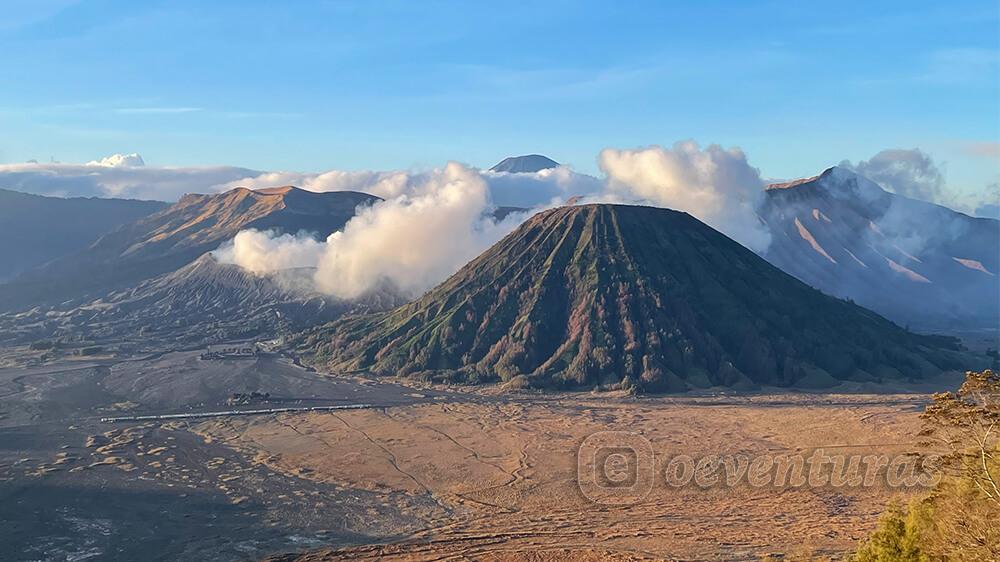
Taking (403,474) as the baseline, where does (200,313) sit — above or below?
above

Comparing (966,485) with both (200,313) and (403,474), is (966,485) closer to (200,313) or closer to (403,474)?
(403,474)

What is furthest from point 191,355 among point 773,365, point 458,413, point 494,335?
point 773,365

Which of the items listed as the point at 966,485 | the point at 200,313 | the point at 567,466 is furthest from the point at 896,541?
the point at 200,313

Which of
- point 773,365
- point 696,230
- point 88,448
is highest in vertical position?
point 696,230

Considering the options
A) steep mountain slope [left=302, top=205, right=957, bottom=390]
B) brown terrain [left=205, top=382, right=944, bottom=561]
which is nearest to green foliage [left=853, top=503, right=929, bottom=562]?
brown terrain [left=205, top=382, right=944, bottom=561]

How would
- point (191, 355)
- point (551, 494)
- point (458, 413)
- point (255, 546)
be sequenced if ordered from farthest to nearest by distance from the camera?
point (191, 355) → point (458, 413) → point (551, 494) → point (255, 546)

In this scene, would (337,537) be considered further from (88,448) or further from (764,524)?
(88,448)
